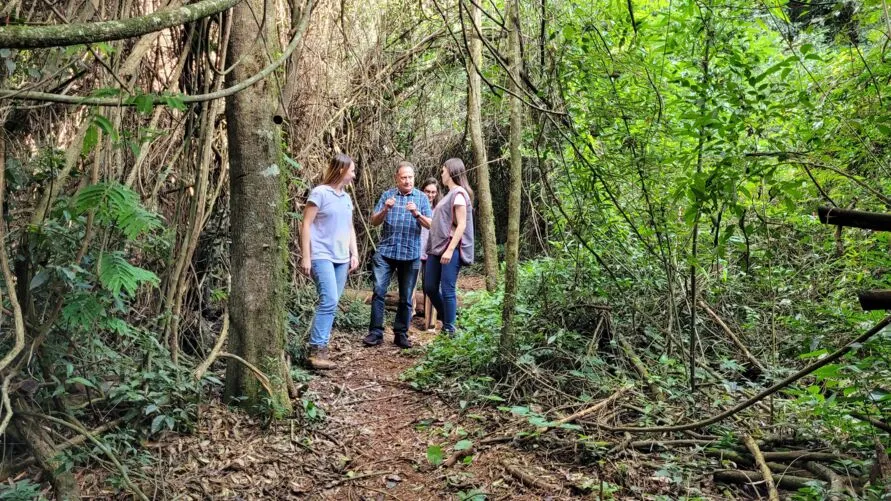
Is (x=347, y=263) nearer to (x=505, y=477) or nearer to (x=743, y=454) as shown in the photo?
(x=505, y=477)

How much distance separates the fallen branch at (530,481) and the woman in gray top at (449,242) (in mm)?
2883

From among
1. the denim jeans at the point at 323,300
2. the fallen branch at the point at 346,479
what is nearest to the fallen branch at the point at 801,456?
the fallen branch at the point at 346,479

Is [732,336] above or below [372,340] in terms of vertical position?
above

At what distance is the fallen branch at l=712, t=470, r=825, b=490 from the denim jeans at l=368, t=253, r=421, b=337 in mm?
3566

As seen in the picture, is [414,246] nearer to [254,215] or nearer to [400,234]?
[400,234]

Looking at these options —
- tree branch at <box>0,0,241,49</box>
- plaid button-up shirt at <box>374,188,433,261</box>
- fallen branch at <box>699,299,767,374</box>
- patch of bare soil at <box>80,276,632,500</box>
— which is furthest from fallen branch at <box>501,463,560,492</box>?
plaid button-up shirt at <box>374,188,433,261</box>

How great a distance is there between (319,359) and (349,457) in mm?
1512

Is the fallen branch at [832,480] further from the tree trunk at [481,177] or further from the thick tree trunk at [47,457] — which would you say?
the tree trunk at [481,177]

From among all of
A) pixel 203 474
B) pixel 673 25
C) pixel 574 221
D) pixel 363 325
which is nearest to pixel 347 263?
pixel 363 325

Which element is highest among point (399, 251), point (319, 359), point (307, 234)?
point (307, 234)

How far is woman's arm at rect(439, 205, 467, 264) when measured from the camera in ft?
18.9

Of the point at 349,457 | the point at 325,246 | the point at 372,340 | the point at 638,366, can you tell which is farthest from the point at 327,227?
the point at 638,366

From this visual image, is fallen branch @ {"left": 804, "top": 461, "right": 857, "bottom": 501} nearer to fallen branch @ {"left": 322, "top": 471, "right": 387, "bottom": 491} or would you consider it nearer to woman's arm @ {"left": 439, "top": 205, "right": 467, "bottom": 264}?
fallen branch @ {"left": 322, "top": 471, "right": 387, "bottom": 491}

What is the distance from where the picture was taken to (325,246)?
5.00m
